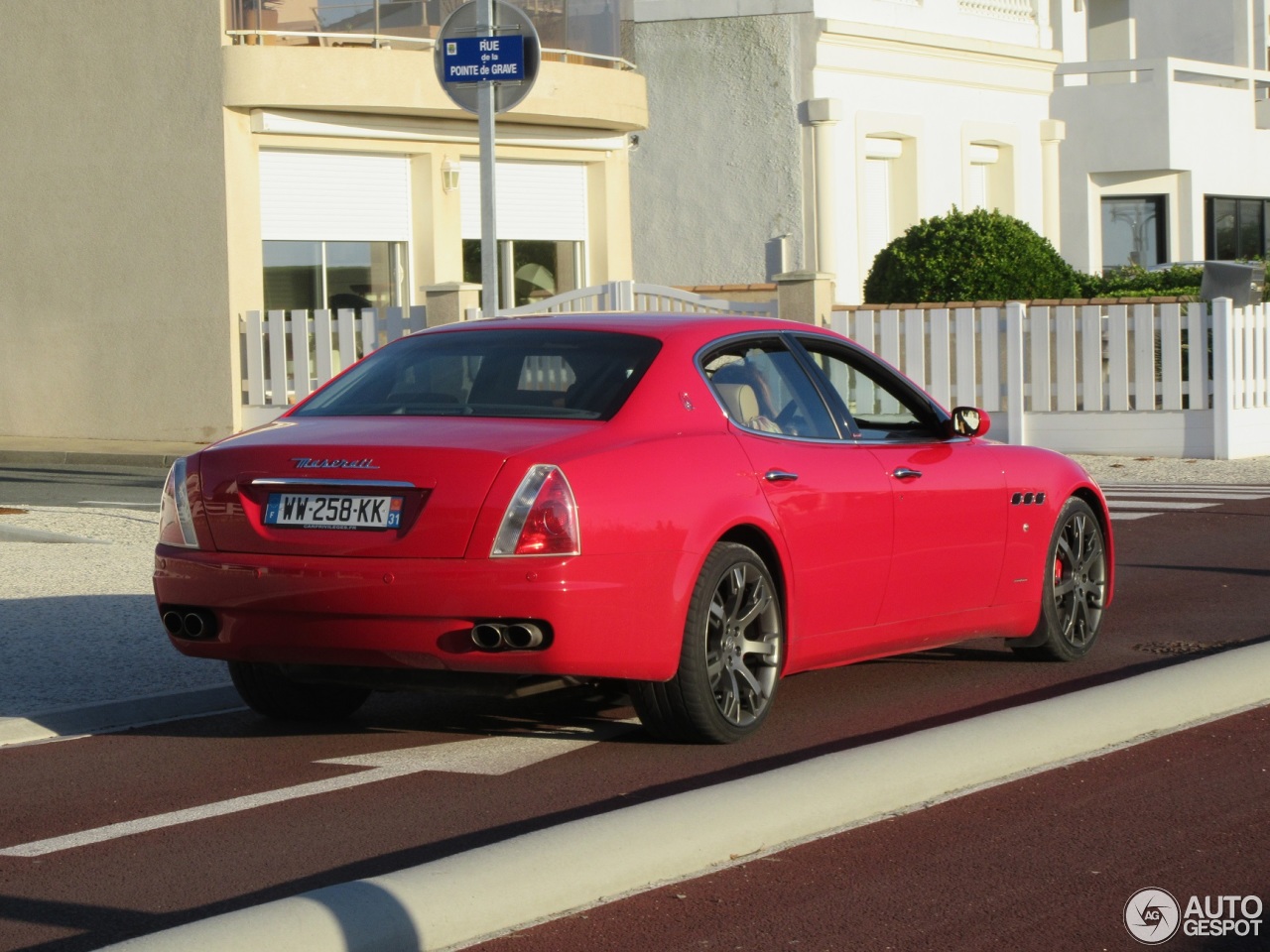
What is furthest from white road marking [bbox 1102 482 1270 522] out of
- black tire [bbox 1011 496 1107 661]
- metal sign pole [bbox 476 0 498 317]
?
black tire [bbox 1011 496 1107 661]

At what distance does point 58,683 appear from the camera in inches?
322

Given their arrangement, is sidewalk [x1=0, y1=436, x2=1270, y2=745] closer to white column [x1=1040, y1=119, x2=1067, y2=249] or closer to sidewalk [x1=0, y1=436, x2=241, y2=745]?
sidewalk [x1=0, y1=436, x2=241, y2=745]

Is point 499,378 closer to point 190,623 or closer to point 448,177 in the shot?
point 190,623

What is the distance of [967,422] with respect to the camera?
8.01m

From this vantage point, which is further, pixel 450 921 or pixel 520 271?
pixel 520 271

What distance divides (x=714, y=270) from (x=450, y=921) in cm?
2599

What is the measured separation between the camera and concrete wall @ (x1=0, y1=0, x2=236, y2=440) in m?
23.7

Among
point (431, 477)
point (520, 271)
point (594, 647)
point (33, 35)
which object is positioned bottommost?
point (594, 647)

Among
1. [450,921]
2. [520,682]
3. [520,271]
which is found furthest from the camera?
[520,271]

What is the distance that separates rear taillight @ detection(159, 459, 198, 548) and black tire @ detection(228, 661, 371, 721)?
70cm

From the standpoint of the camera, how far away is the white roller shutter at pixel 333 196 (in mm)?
24453

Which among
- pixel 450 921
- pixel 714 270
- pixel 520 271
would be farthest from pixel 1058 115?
pixel 450 921

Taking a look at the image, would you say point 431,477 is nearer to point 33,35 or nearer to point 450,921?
point 450,921

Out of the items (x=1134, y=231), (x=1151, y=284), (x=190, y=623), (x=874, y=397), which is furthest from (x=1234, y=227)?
(x=190, y=623)
